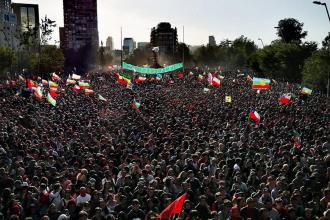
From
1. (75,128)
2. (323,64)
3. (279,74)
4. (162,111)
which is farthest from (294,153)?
(279,74)

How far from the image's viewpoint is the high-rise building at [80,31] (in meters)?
148

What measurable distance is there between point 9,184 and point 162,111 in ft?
58.5

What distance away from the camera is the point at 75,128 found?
2219 cm

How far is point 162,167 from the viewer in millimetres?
13078

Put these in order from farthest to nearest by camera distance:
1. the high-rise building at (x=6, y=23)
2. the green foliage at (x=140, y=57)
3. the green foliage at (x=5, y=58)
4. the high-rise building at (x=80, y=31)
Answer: the green foliage at (x=140, y=57)
the high-rise building at (x=80, y=31)
the high-rise building at (x=6, y=23)
the green foliage at (x=5, y=58)

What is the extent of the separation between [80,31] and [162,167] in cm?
14644

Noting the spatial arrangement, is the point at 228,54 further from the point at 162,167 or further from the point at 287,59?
the point at 162,167

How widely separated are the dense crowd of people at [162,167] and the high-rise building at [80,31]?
122900 mm

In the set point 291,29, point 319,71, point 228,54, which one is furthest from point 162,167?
point 228,54

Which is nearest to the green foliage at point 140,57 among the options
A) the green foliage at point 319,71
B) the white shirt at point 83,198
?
the green foliage at point 319,71

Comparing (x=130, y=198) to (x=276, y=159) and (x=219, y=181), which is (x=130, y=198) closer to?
(x=219, y=181)

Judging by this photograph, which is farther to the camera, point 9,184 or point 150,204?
point 9,184

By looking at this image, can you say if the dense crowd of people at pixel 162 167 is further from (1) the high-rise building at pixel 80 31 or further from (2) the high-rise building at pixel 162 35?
(2) the high-rise building at pixel 162 35

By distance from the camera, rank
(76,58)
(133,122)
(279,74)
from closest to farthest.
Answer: (133,122) < (279,74) < (76,58)
